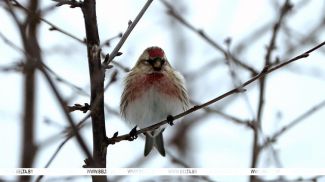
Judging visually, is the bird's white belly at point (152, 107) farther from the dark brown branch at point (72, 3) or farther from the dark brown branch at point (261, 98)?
the dark brown branch at point (72, 3)

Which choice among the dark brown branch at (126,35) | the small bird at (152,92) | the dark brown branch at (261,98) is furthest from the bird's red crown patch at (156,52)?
the dark brown branch at (126,35)

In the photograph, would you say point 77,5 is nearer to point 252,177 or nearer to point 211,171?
point 211,171

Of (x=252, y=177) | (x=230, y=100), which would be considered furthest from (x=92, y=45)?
(x=230, y=100)

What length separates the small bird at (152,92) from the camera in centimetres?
456

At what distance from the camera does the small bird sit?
4.56 m

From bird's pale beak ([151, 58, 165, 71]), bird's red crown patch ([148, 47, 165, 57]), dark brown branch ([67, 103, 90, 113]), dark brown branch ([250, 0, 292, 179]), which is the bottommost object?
dark brown branch ([67, 103, 90, 113])

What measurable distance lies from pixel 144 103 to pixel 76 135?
9.00 ft

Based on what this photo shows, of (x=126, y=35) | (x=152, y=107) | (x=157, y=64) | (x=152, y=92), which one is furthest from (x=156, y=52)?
(x=126, y=35)

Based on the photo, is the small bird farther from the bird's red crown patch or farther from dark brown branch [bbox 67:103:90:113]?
dark brown branch [bbox 67:103:90:113]

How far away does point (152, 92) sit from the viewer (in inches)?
179

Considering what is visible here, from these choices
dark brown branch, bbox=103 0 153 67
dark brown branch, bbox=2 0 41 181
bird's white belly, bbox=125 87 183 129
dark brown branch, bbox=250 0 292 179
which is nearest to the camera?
dark brown branch, bbox=2 0 41 181

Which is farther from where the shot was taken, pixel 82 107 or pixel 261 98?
pixel 261 98

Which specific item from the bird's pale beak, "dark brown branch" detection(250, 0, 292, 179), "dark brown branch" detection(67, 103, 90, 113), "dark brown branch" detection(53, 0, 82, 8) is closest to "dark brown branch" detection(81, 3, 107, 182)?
"dark brown branch" detection(53, 0, 82, 8)

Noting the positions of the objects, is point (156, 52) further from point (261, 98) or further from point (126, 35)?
point (126, 35)
